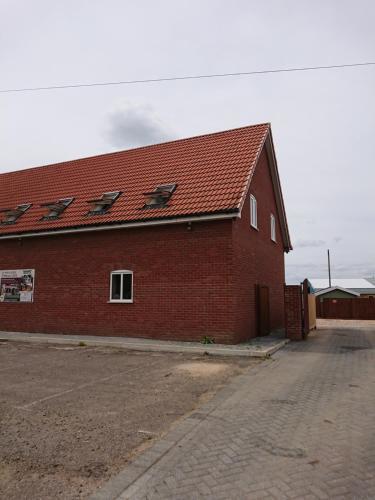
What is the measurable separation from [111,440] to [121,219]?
32.2ft

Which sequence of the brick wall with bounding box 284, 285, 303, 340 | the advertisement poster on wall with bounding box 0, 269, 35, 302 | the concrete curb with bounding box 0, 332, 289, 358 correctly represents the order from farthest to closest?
the advertisement poster on wall with bounding box 0, 269, 35, 302, the brick wall with bounding box 284, 285, 303, 340, the concrete curb with bounding box 0, 332, 289, 358

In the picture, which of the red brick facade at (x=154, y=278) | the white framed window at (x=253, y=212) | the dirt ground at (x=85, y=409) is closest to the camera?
the dirt ground at (x=85, y=409)

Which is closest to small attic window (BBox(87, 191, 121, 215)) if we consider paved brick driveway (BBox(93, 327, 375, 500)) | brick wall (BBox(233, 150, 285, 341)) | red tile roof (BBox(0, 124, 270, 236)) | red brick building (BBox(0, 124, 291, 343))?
red brick building (BBox(0, 124, 291, 343))

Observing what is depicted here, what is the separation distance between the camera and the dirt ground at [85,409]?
381 cm

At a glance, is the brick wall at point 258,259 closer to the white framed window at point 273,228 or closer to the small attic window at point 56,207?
the white framed window at point 273,228

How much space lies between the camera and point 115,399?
21.3ft

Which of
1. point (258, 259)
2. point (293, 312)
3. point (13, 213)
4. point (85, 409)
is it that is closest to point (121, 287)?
point (258, 259)

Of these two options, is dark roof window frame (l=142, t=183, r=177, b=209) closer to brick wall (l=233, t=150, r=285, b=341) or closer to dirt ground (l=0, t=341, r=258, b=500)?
brick wall (l=233, t=150, r=285, b=341)

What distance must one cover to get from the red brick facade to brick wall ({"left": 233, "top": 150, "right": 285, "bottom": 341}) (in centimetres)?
4

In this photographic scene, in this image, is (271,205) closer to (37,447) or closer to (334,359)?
(334,359)

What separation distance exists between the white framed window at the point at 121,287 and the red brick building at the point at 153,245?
0.03m

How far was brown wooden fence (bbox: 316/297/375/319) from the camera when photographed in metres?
31.5

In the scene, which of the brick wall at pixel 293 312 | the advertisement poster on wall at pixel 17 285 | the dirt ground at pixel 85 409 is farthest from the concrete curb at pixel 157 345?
the advertisement poster on wall at pixel 17 285

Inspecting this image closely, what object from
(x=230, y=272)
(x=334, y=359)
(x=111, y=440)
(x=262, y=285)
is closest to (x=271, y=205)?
(x=262, y=285)
